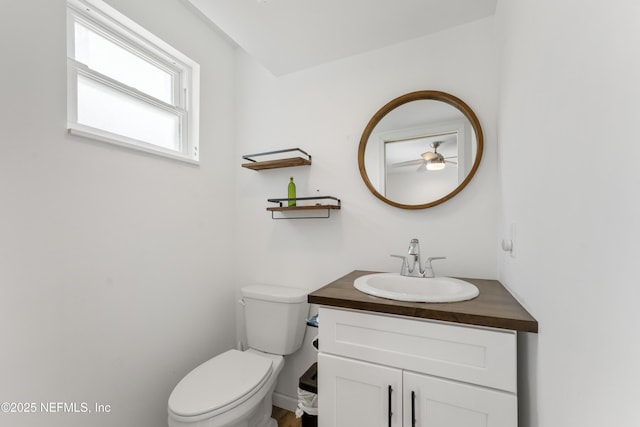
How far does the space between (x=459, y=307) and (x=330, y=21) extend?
147cm

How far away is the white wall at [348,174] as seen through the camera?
1353 mm

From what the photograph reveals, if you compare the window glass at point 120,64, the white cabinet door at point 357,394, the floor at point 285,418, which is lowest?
the floor at point 285,418

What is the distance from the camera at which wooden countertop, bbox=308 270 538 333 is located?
781 mm

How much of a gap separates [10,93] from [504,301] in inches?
78.2

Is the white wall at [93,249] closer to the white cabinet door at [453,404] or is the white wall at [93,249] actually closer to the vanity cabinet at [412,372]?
the vanity cabinet at [412,372]

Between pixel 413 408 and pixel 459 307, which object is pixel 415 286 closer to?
pixel 459 307

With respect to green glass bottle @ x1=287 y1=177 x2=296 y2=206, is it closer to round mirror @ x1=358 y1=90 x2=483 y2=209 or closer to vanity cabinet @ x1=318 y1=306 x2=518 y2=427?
round mirror @ x1=358 y1=90 x2=483 y2=209

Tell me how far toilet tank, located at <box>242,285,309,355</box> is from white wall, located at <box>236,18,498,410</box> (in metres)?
0.16

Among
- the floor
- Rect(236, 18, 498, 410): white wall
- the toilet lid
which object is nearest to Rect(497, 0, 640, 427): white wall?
Rect(236, 18, 498, 410): white wall

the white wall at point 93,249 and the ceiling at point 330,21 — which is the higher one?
the ceiling at point 330,21

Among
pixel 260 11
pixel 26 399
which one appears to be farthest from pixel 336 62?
pixel 26 399

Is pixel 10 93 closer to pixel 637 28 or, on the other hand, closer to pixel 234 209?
pixel 234 209

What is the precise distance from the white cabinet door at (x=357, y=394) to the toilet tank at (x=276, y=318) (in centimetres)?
56

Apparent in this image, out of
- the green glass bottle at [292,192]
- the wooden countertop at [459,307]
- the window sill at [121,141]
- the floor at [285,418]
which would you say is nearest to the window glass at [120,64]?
the window sill at [121,141]
